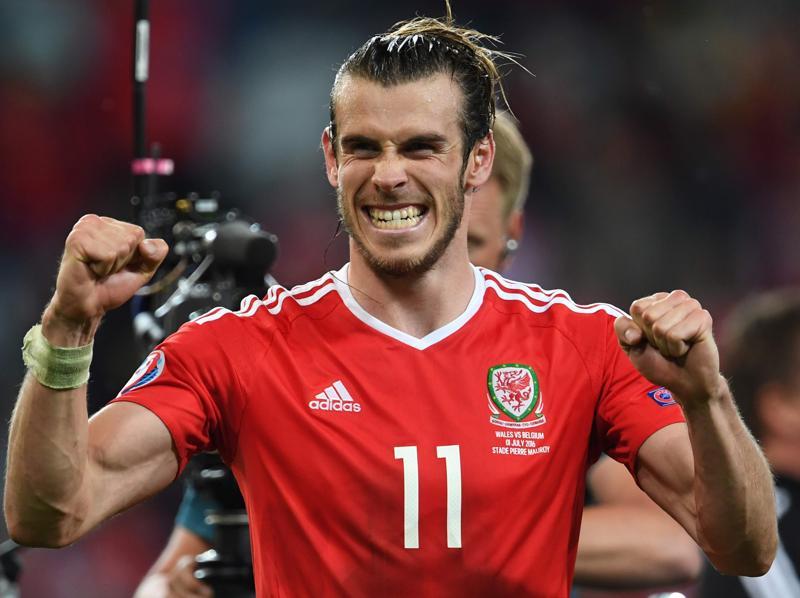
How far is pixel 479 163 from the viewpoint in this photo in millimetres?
2168

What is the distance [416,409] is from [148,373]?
43 centimetres

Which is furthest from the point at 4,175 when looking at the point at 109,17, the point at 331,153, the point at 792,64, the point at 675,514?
the point at 675,514

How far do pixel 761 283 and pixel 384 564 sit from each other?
7.80 feet

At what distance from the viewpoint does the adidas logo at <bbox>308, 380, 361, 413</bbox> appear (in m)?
1.99


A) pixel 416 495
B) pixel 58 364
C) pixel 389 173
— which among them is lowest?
pixel 416 495

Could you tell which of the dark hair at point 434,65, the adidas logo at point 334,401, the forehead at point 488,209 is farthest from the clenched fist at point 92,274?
the forehead at point 488,209

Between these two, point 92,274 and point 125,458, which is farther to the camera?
point 125,458

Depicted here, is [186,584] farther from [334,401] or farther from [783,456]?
[783,456]

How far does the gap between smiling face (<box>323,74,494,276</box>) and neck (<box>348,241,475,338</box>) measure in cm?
3

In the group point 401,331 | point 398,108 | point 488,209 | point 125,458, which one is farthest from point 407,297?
point 488,209

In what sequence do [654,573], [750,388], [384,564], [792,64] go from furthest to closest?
[792,64] < [750,388] < [654,573] < [384,564]

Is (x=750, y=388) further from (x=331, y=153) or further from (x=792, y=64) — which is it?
(x=331, y=153)

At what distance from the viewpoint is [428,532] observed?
192 centimetres

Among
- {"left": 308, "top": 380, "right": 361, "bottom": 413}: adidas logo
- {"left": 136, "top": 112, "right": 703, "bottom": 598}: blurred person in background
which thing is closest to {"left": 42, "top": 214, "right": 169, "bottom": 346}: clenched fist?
{"left": 308, "top": 380, "right": 361, "bottom": 413}: adidas logo
